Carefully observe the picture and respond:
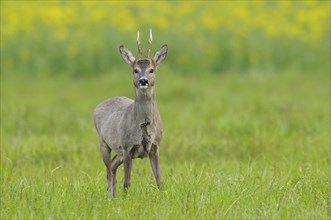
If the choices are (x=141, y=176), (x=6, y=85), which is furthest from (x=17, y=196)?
(x=6, y=85)

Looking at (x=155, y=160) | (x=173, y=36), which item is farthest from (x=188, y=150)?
(x=173, y=36)

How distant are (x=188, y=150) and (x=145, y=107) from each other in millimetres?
2660

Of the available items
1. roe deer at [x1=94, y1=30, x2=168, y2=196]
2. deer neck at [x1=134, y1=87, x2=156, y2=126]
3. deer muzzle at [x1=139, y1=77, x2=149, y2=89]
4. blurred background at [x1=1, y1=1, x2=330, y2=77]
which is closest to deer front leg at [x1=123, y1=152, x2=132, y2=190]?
roe deer at [x1=94, y1=30, x2=168, y2=196]

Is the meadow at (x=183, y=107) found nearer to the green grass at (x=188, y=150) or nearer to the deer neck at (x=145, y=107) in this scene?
the green grass at (x=188, y=150)

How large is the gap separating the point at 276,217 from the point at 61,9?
49.1ft

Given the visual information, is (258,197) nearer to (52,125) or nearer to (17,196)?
(17,196)

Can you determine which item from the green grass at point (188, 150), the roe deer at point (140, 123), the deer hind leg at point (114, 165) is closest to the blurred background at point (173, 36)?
the green grass at point (188, 150)

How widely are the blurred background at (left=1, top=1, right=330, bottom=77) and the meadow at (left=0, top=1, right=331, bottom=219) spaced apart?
0.12ft

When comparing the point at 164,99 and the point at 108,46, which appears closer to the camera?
the point at 164,99

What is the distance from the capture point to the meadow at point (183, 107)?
6176 millimetres

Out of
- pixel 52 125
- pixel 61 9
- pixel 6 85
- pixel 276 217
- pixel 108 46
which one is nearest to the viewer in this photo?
pixel 276 217

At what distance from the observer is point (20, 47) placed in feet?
56.4

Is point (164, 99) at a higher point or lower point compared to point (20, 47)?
lower

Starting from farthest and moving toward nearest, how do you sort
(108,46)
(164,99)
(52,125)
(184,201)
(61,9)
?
(61,9)
(108,46)
(164,99)
(52,125)
(184,201)
